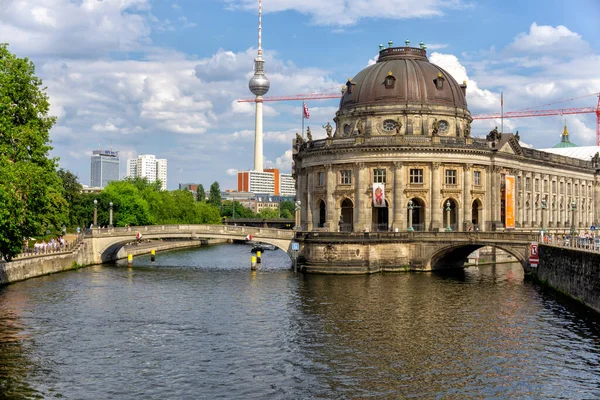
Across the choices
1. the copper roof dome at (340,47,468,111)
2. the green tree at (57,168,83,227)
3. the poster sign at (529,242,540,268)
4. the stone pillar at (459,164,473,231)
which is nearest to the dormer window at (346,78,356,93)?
the copper roof dome at (340,47,468,111)

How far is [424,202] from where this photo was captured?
93812 mm

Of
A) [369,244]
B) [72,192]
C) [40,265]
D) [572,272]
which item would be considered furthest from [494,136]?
[72,192]

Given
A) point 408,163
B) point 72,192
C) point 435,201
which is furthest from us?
point 72,192

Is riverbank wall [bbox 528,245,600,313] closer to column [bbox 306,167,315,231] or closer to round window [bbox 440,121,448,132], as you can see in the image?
round window [bbox 440,121,448,132]

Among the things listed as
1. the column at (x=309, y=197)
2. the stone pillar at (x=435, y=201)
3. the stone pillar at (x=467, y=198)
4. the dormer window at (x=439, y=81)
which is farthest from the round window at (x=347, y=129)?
the stone pillar at (x=467, y=198)

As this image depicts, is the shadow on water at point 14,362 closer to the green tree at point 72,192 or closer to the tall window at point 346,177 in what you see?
the tall window at point 346,177

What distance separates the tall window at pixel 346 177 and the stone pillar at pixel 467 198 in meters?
15.0

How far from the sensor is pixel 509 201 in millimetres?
102188

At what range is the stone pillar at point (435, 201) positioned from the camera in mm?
92812

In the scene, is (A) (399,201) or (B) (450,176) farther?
(B) (450,176)

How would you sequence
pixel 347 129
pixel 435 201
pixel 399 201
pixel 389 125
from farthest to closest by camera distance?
pixel 347 129
pixel 389 125
pixel 435 201
pixel 399 201

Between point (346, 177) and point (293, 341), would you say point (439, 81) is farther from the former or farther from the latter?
point (293, 341)

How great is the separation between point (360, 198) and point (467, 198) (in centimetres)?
1428

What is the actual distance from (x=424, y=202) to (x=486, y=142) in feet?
44.5
